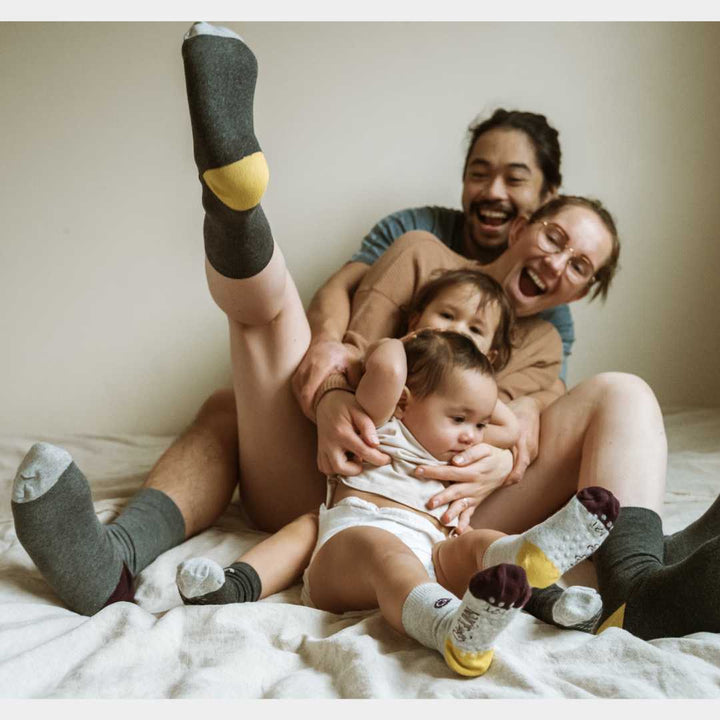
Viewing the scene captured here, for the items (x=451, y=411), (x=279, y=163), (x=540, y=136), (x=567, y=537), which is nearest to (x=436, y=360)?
(x=451, y=411)

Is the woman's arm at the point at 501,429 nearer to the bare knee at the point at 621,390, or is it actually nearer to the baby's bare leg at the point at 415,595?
the bare knee at the point at 621,390

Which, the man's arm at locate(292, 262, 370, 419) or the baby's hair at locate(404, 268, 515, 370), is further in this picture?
the baby's hair at locate(404, 268, 515, 370)

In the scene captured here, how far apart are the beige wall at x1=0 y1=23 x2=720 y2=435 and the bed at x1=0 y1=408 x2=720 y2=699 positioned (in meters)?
1.06

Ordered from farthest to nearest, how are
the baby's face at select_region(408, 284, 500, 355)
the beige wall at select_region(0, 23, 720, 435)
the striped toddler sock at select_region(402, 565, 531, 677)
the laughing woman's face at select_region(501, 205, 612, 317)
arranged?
the beige wall at select_region(0, 23, 720, 435) < the laughing woman's face at select_region(501, 205, 612, 317) < the baby's face at select_region(408, 284, 500, 355) < the striped toddler sock at select_region(402, 565, 531, 677)

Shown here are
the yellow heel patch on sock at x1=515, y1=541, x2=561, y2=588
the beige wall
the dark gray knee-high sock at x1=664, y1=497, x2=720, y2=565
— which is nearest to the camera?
the yellow heel patch on sock at x1=515, y1=541, x2=561, y2=588

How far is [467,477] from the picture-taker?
43.2 inches

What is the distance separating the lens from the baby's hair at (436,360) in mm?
1095

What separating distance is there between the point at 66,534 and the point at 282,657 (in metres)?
0.29

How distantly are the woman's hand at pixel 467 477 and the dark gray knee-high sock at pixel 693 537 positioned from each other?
23 centimetres

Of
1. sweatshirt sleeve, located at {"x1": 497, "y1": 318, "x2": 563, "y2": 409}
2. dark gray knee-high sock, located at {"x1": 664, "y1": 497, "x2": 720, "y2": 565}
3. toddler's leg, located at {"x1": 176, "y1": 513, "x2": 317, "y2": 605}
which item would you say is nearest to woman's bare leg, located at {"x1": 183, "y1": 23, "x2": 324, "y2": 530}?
toddler's leg, located at {"x1": 176, "y1": 513, "x2": 317, "y2": 605}

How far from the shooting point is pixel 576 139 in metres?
2.05

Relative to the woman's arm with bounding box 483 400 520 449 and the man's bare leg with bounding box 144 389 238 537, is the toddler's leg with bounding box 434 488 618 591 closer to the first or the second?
the woman's arm with bounding box 483 400 520 449

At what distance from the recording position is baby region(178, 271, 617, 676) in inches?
29.6

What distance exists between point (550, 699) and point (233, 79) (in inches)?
29.8
